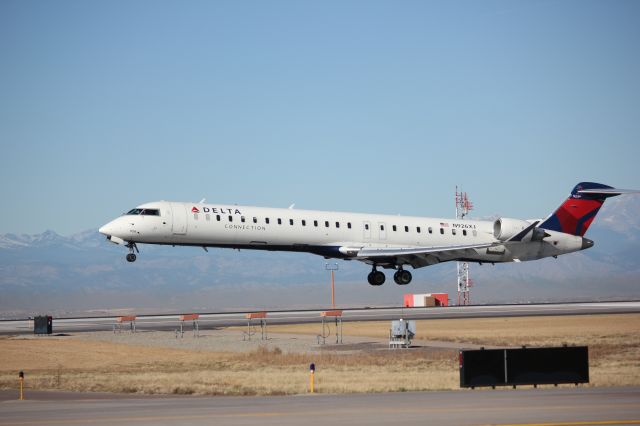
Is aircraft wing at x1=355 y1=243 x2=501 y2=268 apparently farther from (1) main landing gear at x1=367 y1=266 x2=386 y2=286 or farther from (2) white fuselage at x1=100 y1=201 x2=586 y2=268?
(1) main landing gear at x1=367 y1=266 x2=386 y2=286

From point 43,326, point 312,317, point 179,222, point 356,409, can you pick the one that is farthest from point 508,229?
point 356,409

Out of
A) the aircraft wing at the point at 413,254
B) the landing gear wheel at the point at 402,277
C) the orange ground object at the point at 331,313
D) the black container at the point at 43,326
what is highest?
the aircraft wing at the point at 413,254

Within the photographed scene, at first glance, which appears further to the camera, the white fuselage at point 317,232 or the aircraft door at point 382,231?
the aircraft door at point 382,231

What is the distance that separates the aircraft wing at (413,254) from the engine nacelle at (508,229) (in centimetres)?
210

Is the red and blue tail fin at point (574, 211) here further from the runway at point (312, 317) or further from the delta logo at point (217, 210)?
the delta logo at point (217, 210)

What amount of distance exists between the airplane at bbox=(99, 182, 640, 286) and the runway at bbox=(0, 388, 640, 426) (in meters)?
27.1

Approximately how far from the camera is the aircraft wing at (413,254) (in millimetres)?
59375

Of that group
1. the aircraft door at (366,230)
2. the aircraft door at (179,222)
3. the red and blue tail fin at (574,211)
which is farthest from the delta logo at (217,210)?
the red and blue tail fin at (574,211)

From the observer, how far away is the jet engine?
6412 cm

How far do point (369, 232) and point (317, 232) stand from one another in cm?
386

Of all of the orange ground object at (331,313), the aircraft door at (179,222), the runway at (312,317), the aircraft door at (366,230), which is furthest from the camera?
the runway at (312,317)

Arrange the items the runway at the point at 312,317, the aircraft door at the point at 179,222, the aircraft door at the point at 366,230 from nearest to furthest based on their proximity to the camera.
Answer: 1. the aircraft door at the point at 179,222
2. the aircraft door at the point at 366,230
3. the runway at the point at 312,317

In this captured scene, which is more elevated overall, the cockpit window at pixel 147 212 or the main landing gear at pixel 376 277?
the cockpit window at pixel 147 212

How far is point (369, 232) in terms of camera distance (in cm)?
6031
